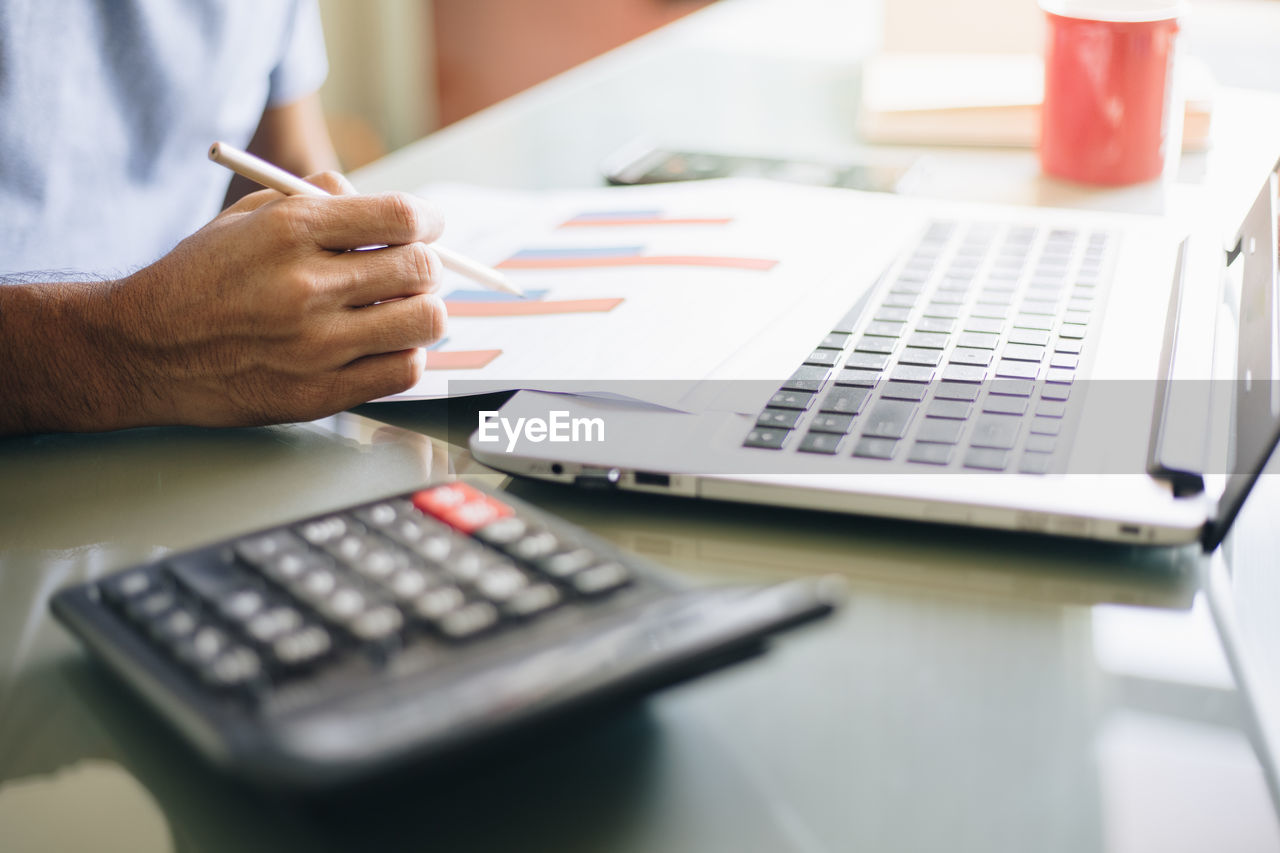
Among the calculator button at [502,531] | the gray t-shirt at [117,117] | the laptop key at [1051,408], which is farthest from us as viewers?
the gray t-shirt at [117,117]

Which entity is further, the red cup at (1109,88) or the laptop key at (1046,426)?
the red cup at (1109,88)

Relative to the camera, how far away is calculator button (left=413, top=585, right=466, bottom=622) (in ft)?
1.15

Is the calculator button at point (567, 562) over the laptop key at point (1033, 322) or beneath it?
beneath

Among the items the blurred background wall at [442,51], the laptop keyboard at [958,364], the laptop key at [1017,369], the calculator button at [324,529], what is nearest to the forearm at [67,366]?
the calculator button at [324,529]

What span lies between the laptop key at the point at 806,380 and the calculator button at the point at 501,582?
201 mm

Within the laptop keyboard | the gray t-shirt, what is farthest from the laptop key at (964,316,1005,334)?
the gray t-shirt

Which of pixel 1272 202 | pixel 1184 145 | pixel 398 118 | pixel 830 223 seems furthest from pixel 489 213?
pixel 398 118

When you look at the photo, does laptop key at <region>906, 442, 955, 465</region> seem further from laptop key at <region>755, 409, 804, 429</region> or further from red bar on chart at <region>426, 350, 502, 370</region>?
red bar on chart at <region>426, 350, 502, 370</region>

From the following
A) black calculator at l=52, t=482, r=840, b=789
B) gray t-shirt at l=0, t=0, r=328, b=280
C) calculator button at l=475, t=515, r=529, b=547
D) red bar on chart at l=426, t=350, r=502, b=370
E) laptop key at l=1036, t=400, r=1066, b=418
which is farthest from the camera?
gray t-shirt at l=0, t=0, r=328, b=280

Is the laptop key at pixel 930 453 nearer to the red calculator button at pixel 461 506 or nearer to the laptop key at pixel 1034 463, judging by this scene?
the laptop key at pixel 1034 463

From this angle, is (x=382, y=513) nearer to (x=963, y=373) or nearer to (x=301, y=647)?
(x=301, y=647)

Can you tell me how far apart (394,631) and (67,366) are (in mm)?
310

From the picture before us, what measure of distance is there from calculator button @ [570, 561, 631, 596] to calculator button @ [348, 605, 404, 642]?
0.18 ft

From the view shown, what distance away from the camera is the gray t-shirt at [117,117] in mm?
855
